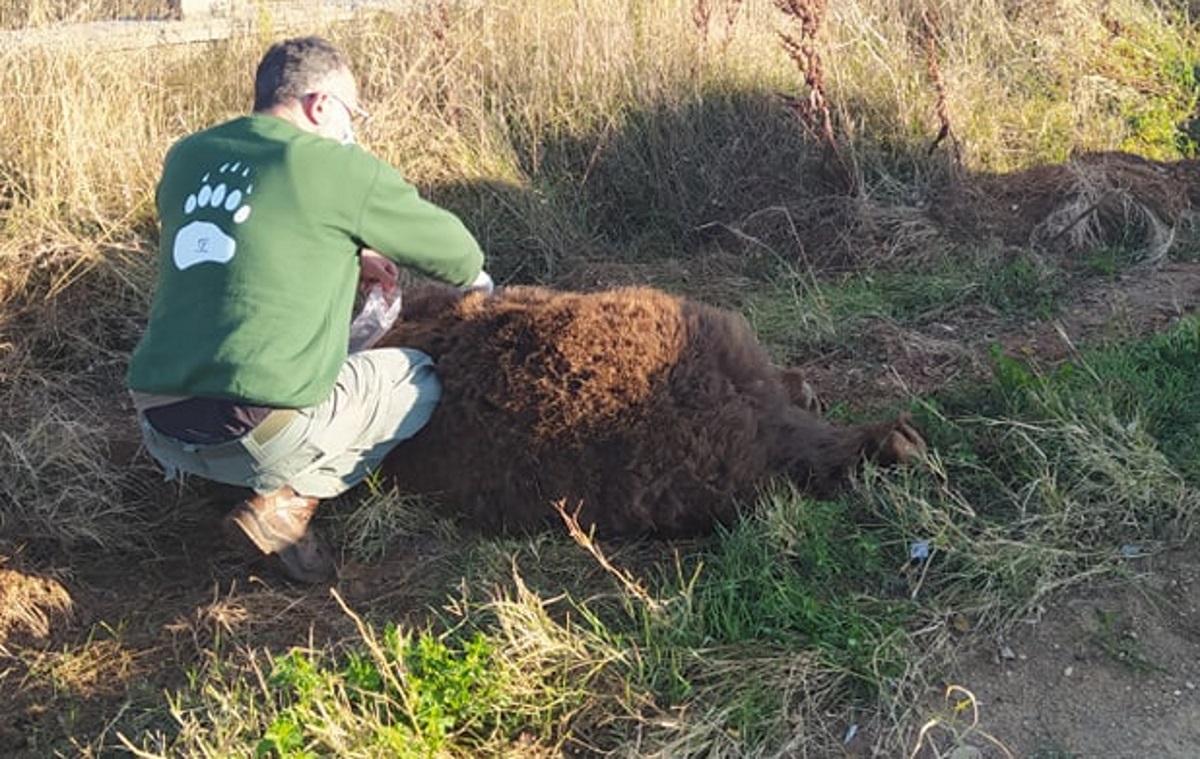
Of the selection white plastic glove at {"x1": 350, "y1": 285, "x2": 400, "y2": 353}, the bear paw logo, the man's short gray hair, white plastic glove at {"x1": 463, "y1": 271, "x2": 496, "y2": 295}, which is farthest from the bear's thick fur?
the man's short gray hair

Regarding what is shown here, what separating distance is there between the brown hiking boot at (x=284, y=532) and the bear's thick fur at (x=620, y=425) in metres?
0.41

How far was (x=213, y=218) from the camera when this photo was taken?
3496 mm

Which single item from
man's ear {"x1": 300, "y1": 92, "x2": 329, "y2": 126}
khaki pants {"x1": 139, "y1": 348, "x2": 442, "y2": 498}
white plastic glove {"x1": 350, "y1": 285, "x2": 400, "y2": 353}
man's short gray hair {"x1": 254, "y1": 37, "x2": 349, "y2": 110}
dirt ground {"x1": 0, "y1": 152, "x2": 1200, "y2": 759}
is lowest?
dirt ground {"x1": 0, "y1": 152, "x2": 1200, "y2": 759}

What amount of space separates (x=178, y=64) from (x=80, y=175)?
1.61 m

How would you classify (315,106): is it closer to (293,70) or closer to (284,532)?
(293,70)

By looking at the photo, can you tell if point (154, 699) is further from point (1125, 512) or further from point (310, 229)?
point (1125, 512)

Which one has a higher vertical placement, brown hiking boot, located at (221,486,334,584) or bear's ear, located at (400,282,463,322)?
bear's ear, located at (400,282,463,322)

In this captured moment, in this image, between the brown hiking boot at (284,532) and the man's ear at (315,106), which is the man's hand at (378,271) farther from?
the brown hiking boot at (284,532)

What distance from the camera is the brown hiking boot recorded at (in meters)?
3.74

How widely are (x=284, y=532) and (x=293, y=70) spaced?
4.82 feet

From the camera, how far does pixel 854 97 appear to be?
688 centimetres

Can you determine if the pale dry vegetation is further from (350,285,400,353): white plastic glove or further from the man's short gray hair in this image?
the man's short gray hair

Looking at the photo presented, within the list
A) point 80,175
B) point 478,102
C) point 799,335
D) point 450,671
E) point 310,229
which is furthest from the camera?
point 478,102

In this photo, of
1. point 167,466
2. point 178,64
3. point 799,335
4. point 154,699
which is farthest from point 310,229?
point 178,64
